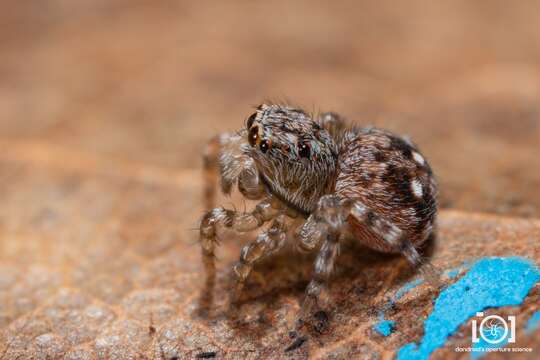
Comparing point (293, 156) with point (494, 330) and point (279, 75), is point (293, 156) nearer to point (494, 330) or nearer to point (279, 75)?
point (494, 330)

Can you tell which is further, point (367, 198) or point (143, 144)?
point (143, 144)

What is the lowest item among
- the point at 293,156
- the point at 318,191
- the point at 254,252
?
the point at 254,252

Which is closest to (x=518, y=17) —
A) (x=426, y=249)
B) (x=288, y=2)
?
(x=288, y=2)

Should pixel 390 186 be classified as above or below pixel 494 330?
above

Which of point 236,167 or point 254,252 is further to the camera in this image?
point 236,167

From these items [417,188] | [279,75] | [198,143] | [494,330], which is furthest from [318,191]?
[279,75]

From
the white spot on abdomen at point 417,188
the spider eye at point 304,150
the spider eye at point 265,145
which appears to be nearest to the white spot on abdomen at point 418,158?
the white spot on abdomen at point 417,188

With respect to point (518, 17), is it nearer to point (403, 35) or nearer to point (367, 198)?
point (403, 35)

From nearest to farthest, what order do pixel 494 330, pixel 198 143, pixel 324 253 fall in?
1. pixel 494 330
2. pixel 324 253
3. pixel 198 143
